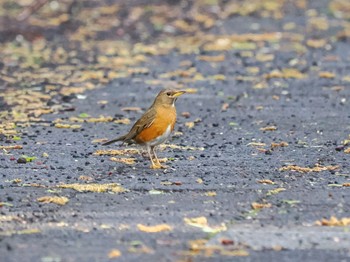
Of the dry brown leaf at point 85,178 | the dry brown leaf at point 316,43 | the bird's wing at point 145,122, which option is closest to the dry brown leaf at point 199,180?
the bird's wing at point 145,122

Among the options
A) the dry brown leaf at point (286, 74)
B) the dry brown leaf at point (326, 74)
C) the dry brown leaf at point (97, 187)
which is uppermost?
the dry brown leaf at point (97, 187)

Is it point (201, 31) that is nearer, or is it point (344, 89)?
point (344, 89)

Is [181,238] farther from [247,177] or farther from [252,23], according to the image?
[252,23]

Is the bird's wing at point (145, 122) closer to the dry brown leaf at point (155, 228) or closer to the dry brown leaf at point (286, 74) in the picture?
the dry brown leaf at point (155, 228)

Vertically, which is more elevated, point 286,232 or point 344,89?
point 286,232

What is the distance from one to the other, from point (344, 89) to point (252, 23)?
5932 mm

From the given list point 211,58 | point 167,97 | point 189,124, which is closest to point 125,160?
point 167,97

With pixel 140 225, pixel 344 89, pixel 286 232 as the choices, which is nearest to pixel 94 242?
pixel 140 225

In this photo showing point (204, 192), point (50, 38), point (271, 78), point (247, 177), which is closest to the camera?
point (204, 192)

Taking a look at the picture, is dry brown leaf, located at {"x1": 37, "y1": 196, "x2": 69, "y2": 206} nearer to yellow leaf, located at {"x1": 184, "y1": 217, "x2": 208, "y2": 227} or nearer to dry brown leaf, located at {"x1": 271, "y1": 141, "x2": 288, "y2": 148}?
yellow leaf, located at {"x1": 184, "y1": 217, "x2": 208, "y2": 227}

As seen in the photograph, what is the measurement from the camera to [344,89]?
13.9 m

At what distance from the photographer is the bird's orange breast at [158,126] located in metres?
9.21

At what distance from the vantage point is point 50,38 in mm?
18328

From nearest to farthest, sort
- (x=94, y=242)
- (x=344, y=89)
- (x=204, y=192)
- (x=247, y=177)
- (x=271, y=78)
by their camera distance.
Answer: (x=94, y=242) < (x=204, y=192) < (x=247, y=177) < (x=344, y=89) < (x=271, y=78)
